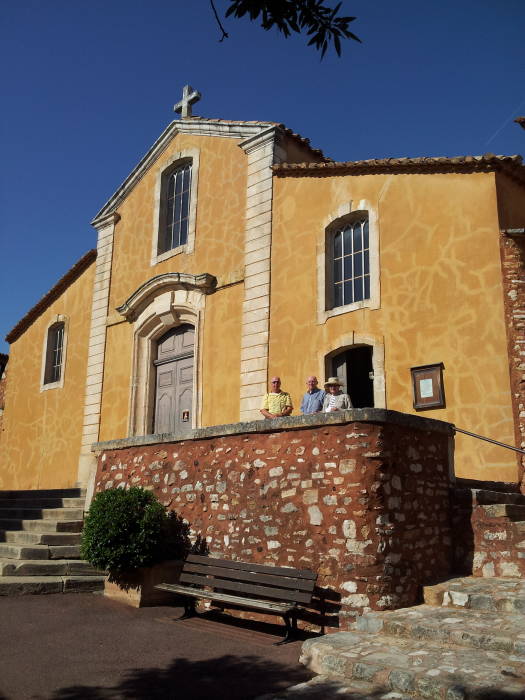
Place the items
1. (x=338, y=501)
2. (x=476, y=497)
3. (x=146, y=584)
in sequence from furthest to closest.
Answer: (x=146, y=584), (x=476, y=497), (x=338, y=501)

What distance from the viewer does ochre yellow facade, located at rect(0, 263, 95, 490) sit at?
15477 mm

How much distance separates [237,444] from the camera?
25.5 ft

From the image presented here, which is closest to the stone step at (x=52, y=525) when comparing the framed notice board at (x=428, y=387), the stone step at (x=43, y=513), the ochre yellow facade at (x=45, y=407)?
the stone step at (x=43, y=513)

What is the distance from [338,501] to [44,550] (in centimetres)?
453

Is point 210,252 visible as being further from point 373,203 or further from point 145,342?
point 373,203

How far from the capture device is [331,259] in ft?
37.8

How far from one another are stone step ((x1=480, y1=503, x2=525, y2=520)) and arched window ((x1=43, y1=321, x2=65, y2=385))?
12.3 m

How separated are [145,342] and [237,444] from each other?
7.06 meters

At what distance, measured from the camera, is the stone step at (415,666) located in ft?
14.2

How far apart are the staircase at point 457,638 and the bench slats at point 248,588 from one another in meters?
0.60

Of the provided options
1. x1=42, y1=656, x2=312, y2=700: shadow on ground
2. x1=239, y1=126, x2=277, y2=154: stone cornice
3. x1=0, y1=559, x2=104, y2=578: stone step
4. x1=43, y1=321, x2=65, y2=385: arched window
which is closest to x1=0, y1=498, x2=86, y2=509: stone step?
x1=0, y1=559, x2=104, y2=578: stone step

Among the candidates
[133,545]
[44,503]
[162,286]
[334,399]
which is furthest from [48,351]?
[334,399]

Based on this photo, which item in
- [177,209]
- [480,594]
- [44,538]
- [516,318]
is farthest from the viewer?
[177,209]

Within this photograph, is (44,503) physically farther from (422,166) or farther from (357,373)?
(422,166)
